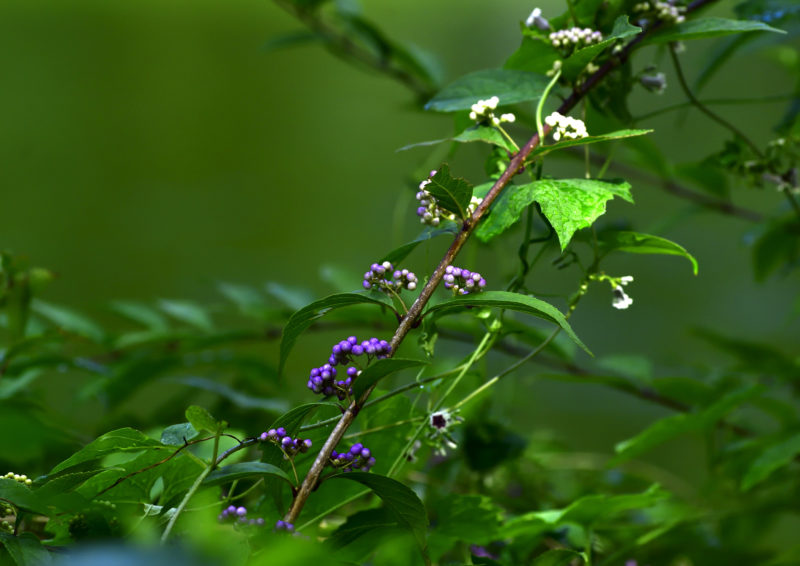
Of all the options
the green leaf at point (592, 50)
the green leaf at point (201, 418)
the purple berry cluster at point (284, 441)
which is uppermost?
the green leaf at point (592, 50)

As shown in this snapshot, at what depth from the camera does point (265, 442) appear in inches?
9.7

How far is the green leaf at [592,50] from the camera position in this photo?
28 centimetres

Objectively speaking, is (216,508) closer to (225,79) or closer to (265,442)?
(265,442)

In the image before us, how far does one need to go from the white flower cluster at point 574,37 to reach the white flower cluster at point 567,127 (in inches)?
2.2

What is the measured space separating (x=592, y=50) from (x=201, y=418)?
20cm

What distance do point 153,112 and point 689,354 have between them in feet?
3.57

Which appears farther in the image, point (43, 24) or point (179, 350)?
point (43, 24)

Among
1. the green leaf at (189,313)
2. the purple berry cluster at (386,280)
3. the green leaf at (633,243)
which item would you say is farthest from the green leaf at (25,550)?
the green leaf at (189,313)

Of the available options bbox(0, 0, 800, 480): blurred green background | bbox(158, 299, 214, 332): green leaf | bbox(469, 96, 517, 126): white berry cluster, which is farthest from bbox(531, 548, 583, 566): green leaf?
bbox(0, 0, 800, 480): blurred green background

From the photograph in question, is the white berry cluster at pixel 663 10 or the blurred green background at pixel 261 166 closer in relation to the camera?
the white berry cluster at pixel 663 10

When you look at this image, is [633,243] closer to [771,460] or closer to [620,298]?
[620,298]

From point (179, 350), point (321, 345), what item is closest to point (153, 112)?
point (321, 345)

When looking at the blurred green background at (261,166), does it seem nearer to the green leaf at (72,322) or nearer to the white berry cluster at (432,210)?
the green leaf at (72,322)

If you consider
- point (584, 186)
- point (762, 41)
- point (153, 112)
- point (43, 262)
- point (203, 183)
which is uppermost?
point (153, 112)
